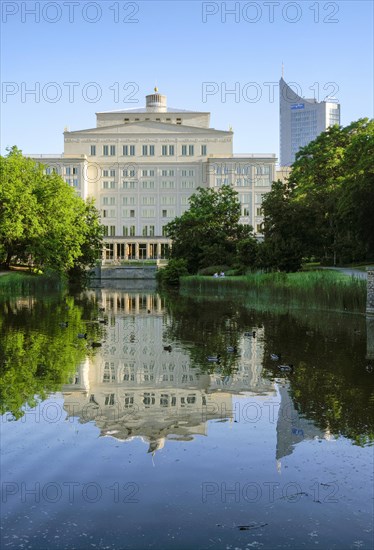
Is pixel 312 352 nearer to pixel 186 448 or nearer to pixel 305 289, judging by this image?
pixel 186 448

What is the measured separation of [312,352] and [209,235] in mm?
47872

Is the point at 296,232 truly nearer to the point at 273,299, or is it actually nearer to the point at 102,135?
the point at 273,299

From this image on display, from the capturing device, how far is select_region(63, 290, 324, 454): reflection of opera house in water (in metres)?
8.76

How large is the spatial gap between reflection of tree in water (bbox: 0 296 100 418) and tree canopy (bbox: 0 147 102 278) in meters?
26.9

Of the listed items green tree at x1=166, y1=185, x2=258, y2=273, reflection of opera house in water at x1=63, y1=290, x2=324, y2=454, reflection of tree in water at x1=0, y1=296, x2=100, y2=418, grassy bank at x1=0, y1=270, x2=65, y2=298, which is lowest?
reflection of opera house in water at x1=63, y1=290, x2=324, y2=454

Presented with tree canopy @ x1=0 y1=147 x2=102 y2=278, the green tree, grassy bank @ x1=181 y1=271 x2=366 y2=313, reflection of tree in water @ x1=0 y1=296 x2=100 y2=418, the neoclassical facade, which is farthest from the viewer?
the neoclassical facade

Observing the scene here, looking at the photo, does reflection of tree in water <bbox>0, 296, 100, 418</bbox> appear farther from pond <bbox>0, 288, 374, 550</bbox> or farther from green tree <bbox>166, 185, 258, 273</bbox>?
green tree <bbox>166, 185, 258, 273</bbox>

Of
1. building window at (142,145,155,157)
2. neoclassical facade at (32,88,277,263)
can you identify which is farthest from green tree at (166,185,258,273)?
building window at (142,145,155,157)

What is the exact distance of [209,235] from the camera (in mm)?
63406

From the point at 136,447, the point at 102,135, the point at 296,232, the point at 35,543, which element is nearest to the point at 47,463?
the point at 136,447

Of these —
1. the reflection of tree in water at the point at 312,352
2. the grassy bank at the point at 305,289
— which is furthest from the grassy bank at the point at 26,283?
the reflection of tree in water at the point at 312,352

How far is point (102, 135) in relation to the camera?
134 m

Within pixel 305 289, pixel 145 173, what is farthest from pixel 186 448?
pixel 145 173

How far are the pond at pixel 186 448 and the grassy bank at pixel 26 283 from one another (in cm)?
3222
